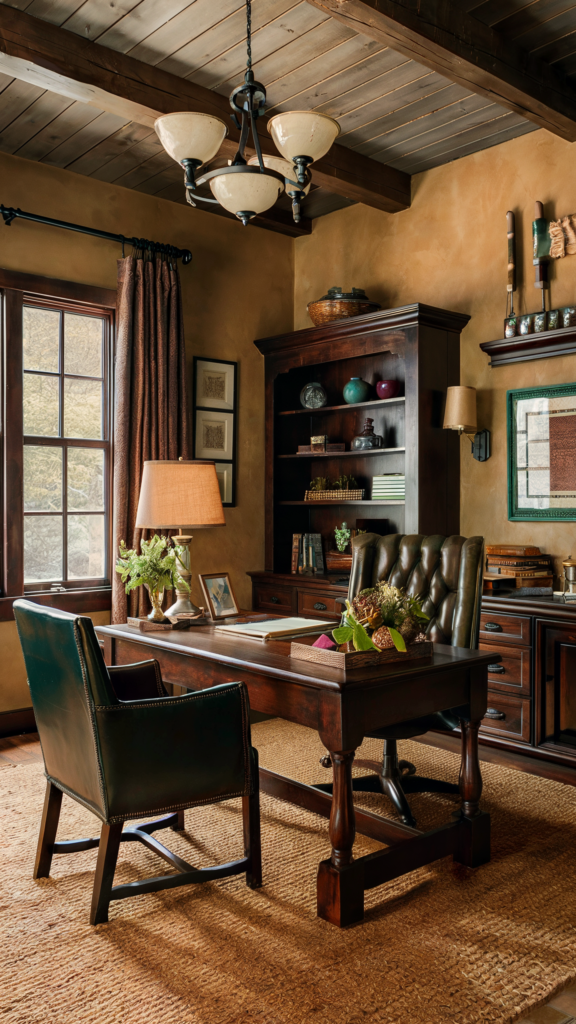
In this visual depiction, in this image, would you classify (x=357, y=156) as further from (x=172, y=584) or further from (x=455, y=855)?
(x=455, y=855)

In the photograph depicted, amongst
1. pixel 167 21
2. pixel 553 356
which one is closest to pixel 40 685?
pixel 167 21

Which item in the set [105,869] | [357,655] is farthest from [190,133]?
[105,869]

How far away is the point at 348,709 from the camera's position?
2.12 meters

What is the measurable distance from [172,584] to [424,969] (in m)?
1.60

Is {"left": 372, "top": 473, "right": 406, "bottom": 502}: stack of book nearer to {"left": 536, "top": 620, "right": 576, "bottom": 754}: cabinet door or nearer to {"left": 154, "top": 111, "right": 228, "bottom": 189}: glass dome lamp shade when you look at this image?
{"left": 536, "top": 620, "right": 576, "bottom": 754}: cabinet door

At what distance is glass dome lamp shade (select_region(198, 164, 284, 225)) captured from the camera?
2434 mm

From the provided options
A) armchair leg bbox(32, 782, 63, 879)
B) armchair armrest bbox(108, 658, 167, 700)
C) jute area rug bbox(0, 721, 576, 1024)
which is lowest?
jute area rug bbox(0, 721, 576, 1024)

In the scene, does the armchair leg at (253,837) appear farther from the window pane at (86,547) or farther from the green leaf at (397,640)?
the window pane at (86,547)

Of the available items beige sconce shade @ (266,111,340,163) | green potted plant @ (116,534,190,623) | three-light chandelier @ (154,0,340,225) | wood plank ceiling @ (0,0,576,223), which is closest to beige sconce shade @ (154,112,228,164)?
three-light chandelier @ (154,0,340,225)

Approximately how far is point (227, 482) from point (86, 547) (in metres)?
1.04

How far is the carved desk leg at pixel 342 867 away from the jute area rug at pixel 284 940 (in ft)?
0.15

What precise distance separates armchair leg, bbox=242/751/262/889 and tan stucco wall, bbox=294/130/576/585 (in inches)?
88.8

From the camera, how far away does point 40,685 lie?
235 centimetres

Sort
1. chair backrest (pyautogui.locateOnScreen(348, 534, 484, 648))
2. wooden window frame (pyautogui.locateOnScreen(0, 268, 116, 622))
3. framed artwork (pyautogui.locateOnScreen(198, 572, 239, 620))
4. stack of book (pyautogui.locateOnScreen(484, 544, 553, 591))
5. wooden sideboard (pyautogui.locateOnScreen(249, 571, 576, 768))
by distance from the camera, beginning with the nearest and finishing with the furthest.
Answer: chair backrest (pyautogui.locateOnScreen(348, 534, 484, 648)), framed artwork (pyautogui.locateOnScreen(198, 572, 239, 620)), wooden sideboard (pyautogui.locateOnScreen(249, 571, 576, 768)), stack of book (pyautogui.locateOnScreen(484, 544, 553, 591)), wooden window frame (pyautogui.locateOnScreen(0, 268, 116, 622))
